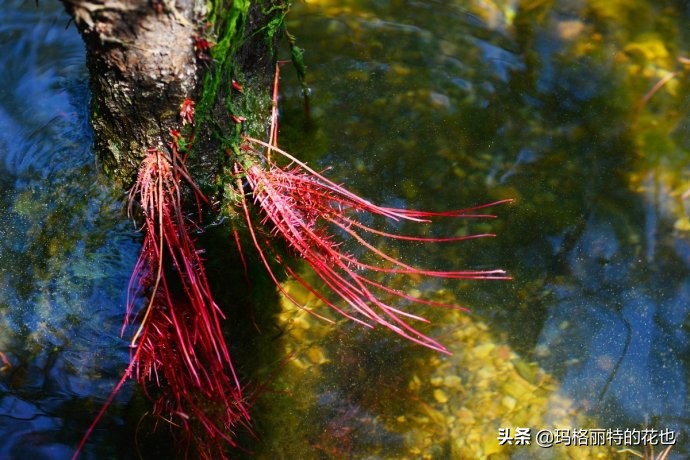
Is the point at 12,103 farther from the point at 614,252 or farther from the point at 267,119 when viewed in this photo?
the point at 614,252

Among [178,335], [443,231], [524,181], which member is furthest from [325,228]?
[524,181]

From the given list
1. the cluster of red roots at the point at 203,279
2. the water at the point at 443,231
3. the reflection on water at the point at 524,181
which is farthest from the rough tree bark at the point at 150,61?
the reflection on water at the point at 524,181

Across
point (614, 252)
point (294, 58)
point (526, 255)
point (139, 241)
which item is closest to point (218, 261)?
point (139, 241)

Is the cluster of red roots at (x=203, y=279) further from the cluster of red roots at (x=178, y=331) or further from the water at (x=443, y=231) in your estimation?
the water at (x=443, y=231)

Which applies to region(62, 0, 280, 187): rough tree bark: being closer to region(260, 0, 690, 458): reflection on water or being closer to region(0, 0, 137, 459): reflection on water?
region(0, 0, 137, 459): reflection on water

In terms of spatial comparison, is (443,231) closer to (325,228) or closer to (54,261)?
(325,228)

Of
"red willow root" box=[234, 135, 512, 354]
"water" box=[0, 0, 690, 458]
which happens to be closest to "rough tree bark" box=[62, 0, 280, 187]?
"red willow root" box=[234, 135, 512, 354]
